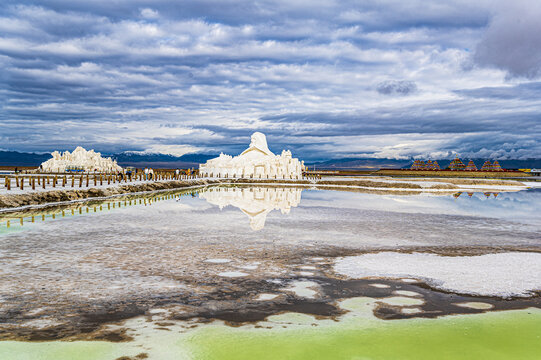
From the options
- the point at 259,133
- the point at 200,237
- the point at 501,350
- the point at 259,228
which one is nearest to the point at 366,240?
the point at 259,228

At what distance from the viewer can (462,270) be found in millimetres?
9906

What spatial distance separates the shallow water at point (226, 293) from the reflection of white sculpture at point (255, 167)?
7261cm

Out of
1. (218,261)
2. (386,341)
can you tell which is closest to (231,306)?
(386,341)

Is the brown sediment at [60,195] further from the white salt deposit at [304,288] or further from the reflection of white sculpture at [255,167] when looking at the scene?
the reflection of white sculpture at [255,167]

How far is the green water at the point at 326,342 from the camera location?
5.49 metres

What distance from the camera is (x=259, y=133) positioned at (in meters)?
114

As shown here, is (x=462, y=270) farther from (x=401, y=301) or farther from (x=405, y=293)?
(x=401, y=301)

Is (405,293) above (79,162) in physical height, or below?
below

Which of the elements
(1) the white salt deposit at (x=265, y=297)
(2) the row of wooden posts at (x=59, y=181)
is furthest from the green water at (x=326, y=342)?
(2) the row of wooden posts at (x=59, y=181)

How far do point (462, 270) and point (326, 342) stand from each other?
18.1 ft

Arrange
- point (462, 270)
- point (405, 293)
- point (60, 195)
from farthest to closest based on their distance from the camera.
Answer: point (60, 195) → point (462, 270) → point (405, 293)

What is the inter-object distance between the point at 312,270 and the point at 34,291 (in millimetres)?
5766

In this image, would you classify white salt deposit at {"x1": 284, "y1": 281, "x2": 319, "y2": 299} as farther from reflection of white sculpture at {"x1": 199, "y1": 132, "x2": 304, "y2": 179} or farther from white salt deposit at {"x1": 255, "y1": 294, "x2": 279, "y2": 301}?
reflection of white sculpture at {"x1": 199, "y1": 132, "x2": 304, "y2": 179}

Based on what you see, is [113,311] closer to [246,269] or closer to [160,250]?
[246,269]
